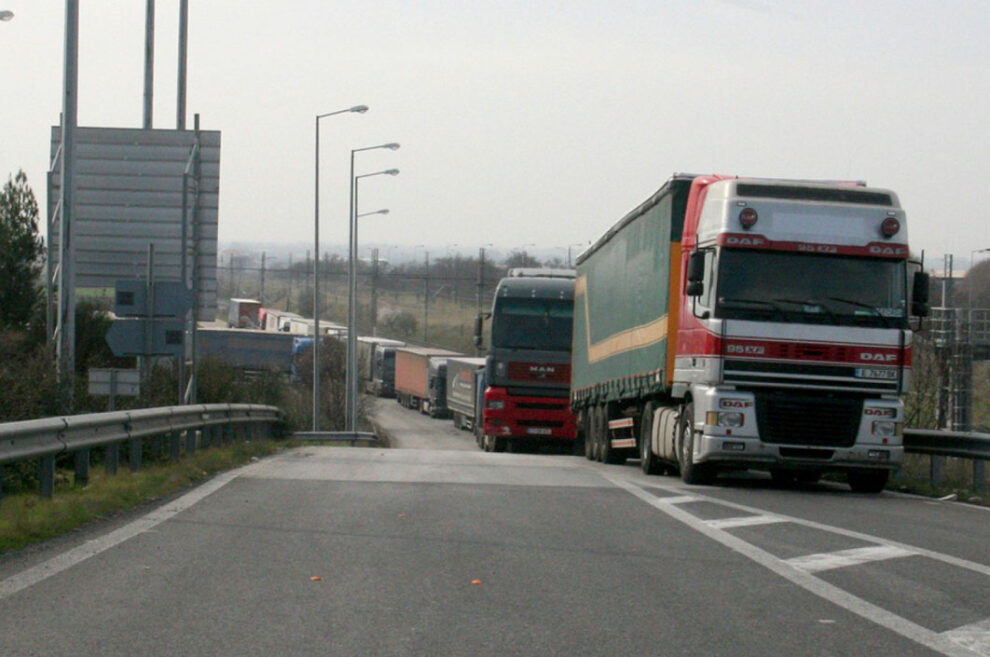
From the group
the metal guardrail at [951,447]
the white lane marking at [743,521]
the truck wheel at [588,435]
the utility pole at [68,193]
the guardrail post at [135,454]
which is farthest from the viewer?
the truck wheel at [588,435]

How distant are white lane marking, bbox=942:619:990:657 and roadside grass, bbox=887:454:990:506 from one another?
819 cm

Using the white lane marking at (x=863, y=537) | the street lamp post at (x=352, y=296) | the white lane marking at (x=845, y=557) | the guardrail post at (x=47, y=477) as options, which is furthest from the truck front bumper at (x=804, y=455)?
the street lamp post at (x=352, y=296)

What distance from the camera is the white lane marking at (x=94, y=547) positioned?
754 centimetres

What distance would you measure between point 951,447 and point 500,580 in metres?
9.63

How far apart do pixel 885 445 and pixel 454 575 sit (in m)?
8.61

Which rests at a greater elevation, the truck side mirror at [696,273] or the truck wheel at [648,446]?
the truck side mirror at [696,273]

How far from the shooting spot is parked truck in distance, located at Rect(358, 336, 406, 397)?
9306 centimetres


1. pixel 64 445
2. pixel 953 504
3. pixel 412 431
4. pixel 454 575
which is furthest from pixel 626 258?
pixel 412 431

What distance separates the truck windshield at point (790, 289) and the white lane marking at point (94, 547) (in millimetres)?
5783

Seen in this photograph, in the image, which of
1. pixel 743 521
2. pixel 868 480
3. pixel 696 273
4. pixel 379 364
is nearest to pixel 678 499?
pixel 743 521

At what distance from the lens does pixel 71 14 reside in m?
21.0

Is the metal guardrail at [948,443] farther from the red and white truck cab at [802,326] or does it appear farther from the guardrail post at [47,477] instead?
the guardrail post at [47,477]

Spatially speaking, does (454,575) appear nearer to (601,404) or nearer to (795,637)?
(795,637)

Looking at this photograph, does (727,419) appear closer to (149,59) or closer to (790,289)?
(790,289)
